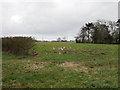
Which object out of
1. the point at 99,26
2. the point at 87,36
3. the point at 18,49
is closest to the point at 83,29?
the point at 87,36

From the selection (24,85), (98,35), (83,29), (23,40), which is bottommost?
(24,85)

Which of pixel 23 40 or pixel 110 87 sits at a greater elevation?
pixel 23 40

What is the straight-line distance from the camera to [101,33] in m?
40.7

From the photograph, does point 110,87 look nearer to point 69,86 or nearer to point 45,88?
point 69,86

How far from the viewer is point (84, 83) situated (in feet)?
13.2

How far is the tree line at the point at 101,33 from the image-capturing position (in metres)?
40.5

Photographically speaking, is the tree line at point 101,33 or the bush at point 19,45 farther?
the tree line at point 101,33

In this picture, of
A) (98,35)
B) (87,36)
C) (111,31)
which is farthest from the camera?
(87,36)

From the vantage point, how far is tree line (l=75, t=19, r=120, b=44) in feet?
133

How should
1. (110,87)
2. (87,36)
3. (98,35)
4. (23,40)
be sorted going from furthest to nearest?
1. (87,36)
2. (98,35)
3. (23,40)
4. (110,87)

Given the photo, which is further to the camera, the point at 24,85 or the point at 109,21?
the point at 109,21

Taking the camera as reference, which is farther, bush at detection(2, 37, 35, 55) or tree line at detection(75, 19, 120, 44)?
tree line at detection(75, 19, 120, 44)

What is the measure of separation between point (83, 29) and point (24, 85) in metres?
48.0

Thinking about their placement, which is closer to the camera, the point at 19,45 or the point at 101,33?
the point at 19,45
